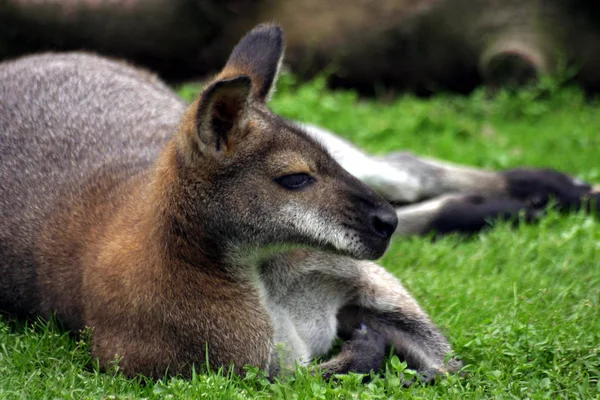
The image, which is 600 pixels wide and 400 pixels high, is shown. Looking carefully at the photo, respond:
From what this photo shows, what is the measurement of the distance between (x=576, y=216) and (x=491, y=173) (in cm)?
78

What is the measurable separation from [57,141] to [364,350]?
2.00 metres

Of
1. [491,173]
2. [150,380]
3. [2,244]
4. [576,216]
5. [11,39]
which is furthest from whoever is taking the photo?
[11,39]

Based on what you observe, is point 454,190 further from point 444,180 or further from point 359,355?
point 359,355

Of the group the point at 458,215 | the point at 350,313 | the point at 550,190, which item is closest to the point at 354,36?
the point at 550,190

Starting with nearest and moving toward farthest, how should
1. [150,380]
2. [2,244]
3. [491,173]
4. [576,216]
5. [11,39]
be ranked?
[150,380] → [2,244] → [576,216] → [491,173] → [11,39]

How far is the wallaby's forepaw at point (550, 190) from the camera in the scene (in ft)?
21.1

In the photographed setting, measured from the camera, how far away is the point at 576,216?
6.25 meters

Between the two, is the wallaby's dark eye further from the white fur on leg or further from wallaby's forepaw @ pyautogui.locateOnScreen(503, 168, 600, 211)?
wallaby's forepaw @ pyautogui.locateOnScreen(503, 168, 600, 211)

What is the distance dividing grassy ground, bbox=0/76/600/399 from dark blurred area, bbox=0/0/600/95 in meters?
1.07

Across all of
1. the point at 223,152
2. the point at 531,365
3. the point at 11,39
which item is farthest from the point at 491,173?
the point at 11,39

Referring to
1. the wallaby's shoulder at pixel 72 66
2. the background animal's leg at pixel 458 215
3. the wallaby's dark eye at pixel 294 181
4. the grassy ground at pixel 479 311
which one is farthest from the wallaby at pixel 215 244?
the background animal's leg at pixel 458 215

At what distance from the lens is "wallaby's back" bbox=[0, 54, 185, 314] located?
4613 millimetres

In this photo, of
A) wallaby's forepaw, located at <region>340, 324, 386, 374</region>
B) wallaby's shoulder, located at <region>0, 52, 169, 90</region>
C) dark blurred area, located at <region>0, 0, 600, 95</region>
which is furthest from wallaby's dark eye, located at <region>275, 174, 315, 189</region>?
dark blurred area, located at <region>0, 0, 600, 95</region>

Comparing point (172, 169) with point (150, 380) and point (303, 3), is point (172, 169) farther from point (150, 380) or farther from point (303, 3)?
point (303, 3)
